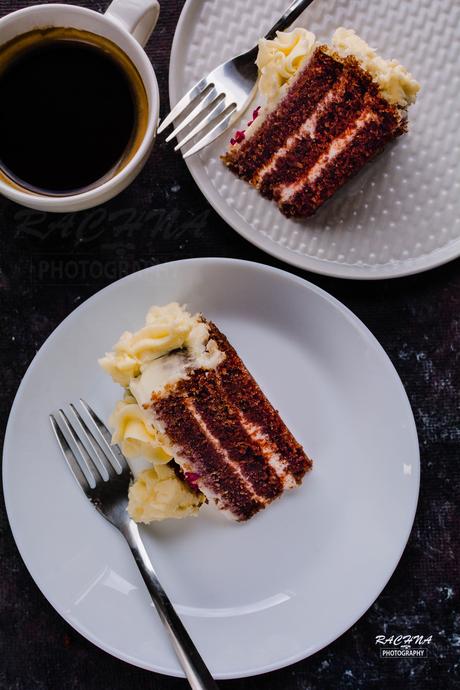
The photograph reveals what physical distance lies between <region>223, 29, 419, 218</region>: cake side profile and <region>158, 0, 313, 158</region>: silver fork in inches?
1.8

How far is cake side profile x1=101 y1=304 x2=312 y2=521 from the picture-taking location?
65.2 inches

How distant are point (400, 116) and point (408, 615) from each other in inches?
52.6

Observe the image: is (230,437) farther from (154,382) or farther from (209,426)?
(154,382)

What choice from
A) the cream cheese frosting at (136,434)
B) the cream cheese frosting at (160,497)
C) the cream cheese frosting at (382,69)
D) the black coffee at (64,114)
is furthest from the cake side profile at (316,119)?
the cream cheese frosting at (160,497)

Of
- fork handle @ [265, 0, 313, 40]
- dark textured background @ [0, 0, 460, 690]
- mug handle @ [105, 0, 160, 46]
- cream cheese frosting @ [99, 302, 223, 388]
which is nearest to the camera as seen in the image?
mug handle @ [105, 0, 160, 46]

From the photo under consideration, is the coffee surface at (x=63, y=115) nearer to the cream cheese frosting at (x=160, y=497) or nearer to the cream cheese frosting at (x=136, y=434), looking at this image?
the cream cheese frosting at (x=136, y=434)

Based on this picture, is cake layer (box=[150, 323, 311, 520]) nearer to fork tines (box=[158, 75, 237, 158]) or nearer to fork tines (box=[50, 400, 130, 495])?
fork tines (box=[50, 400, 130, 495])

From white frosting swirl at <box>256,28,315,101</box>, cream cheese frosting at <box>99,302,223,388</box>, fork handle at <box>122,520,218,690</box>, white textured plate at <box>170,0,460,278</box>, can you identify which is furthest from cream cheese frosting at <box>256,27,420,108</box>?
fork handle at <box>122,520,218,690</box>

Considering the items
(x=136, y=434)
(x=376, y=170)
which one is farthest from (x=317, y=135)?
(x=136, y=434)

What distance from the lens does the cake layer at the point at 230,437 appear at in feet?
5.52

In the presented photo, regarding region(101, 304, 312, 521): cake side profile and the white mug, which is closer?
the white mug

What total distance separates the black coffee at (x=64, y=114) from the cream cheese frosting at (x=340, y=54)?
1.29 feet

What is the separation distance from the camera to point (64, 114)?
156 centimetres

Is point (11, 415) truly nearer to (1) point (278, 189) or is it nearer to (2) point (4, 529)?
(2) point (4, 529)
